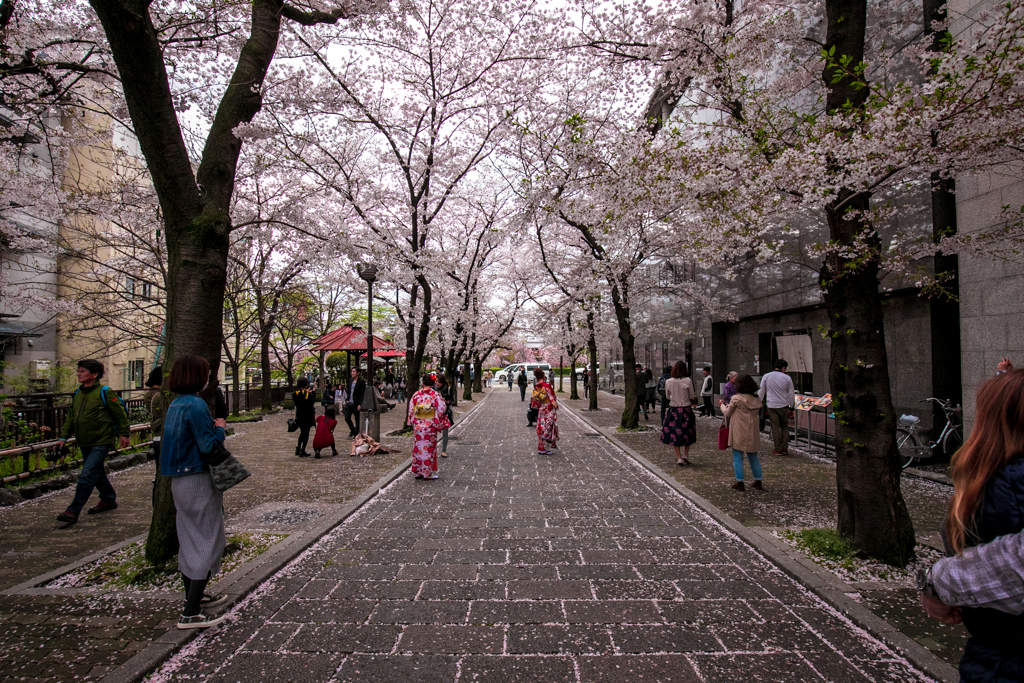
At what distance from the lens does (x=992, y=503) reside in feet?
5.90

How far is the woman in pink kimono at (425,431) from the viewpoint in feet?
29.9

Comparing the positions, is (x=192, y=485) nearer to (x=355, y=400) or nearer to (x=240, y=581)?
(x=240, y=581)

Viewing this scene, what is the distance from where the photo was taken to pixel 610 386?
39.3 m

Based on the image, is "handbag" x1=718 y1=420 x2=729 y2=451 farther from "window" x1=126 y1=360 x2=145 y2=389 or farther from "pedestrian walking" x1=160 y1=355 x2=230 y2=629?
"window" x1=126 y1=360 x2=145 y2=389

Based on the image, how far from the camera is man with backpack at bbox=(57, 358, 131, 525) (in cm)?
A: 635

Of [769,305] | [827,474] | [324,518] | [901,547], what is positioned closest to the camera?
[901,547]

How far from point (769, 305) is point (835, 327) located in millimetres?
10887

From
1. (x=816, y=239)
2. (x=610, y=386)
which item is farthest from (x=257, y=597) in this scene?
(x=610, y=386)

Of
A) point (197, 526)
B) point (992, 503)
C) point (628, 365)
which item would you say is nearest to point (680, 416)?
point (628, 365)

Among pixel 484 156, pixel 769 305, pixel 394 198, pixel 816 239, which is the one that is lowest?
pixel 769 305

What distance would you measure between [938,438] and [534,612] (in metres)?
9.00

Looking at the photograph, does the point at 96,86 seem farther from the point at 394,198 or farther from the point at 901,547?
the point at 901,547

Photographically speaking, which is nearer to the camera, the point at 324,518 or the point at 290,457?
the point at 324,518

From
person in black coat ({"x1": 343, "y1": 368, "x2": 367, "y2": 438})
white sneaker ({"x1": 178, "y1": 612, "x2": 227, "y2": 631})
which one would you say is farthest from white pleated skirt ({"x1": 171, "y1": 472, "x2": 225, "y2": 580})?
person in black coat ({"x1": 343, "y1": 368, "x2": 367, "y2": 438})
